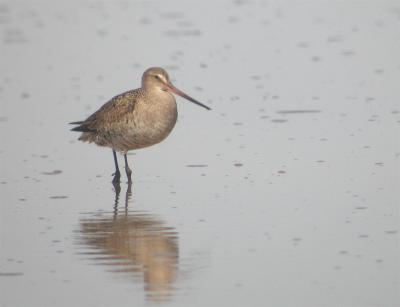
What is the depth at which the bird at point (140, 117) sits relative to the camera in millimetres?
10562

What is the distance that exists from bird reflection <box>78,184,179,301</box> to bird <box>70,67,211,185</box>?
3.79 feet

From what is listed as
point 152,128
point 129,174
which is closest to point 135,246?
point 129,174

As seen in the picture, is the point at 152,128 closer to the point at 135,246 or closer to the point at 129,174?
the point at 129,174

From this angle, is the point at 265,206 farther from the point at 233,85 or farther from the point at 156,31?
the point at 156,31

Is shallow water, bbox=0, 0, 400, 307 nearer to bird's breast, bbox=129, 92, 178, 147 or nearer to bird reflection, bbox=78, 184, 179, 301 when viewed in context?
bird reflection, bbox=78, 184, 179, 301

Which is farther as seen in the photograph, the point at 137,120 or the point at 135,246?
the point at 137,120

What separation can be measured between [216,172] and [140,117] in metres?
0.85

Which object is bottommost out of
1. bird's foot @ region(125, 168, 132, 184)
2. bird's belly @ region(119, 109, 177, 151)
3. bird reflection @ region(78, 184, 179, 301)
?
bird reflection @ region(78, 184, 179, 301)

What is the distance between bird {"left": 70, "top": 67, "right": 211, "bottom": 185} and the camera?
10.6 meters

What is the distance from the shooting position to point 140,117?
10.6m

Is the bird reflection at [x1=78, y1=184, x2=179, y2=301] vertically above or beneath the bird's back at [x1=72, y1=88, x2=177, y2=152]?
beneath

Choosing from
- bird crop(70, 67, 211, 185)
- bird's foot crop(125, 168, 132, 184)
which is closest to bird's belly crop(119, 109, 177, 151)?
bird crop(70, 67, 211, 185)

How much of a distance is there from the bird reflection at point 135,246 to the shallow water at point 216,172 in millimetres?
18

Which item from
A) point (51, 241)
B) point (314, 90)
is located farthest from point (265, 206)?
point (314, 90)
